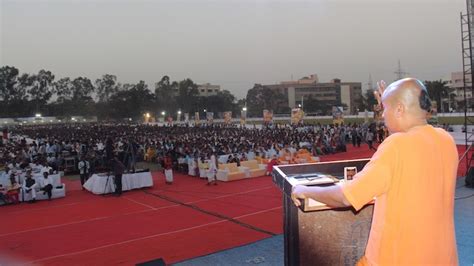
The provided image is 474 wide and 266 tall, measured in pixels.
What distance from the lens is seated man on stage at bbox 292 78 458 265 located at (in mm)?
1599

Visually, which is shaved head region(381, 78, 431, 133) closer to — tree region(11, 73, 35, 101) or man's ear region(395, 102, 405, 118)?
man's ear region(395, 102, 405, 118)

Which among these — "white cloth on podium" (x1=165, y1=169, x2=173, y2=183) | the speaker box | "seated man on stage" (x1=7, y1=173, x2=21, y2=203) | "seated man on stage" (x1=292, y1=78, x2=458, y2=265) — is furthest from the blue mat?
"seated man on stage" (x1=7, y1=173, x2=21, y2=203)

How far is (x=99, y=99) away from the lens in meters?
112

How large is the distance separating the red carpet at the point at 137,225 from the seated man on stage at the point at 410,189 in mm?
5694

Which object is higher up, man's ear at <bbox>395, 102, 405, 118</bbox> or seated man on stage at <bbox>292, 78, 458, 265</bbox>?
man's ear at <bbox>395, 102, 405, 118</bbox>

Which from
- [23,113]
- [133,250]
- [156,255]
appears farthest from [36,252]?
[23,113]

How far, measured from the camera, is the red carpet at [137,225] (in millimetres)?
7461

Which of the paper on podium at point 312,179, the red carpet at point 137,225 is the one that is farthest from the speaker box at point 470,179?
the paper on podium at point 312,179

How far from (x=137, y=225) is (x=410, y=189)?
28.9 ft

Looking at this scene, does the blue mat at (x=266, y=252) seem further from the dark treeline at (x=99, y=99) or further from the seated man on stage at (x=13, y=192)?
the dark treeline at (x=99, y=99)

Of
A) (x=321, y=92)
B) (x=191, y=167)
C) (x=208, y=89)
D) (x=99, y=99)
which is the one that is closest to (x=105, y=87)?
(x=99, y=99)

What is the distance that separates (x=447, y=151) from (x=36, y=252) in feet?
27.7

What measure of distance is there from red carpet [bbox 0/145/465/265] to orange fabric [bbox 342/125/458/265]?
5708 millimetres

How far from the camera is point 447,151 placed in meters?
1.70
